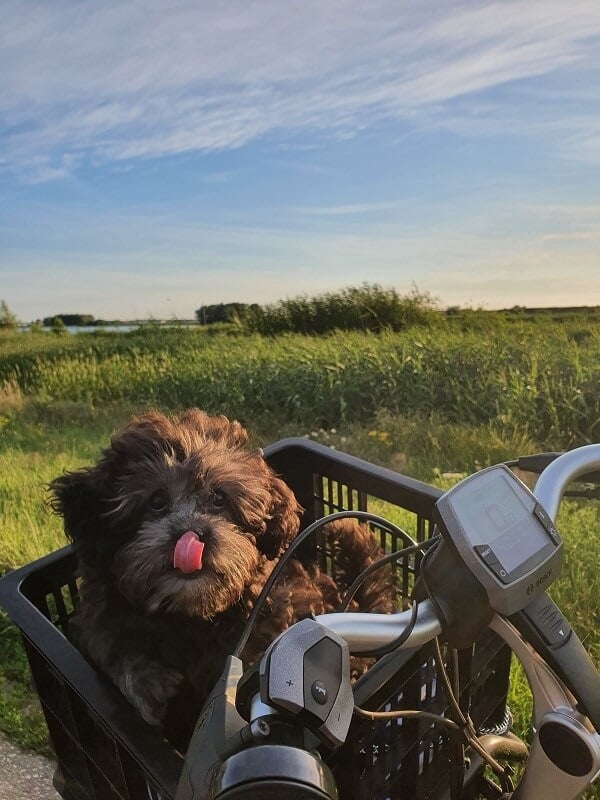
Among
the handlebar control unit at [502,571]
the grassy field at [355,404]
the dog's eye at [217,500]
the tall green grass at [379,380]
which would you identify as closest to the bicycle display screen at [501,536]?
the handlebar control unit at [502,571]

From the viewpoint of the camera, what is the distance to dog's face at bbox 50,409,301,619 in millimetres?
1449

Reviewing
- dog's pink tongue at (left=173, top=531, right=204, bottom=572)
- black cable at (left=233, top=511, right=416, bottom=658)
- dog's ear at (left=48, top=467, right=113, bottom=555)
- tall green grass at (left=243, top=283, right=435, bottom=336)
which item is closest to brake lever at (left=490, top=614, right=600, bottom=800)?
black cable at (left=233, top=511, right=416, bottom=658)

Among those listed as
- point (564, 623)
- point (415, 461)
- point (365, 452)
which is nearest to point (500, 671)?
point (564, 623)

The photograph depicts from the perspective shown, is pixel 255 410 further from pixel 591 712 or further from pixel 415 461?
pixel 591 712

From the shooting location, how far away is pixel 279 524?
1.71 meters

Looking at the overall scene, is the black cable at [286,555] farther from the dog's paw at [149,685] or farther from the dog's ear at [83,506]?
the dog's ear at [83,506]

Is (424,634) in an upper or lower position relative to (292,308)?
lower

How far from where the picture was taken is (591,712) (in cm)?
92

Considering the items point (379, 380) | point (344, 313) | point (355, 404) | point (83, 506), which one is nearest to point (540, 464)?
point (83, 506)

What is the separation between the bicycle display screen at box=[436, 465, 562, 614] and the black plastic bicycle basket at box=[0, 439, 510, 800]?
31 cm

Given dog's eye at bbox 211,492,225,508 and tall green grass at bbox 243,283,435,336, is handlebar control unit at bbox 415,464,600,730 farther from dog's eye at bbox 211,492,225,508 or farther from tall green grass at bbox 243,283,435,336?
tall green grass at bbox 243,283,435,336

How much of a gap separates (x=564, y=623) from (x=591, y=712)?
0.38ft

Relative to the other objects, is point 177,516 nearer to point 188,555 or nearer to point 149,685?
point 188,555

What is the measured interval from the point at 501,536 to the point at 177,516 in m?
0.82
